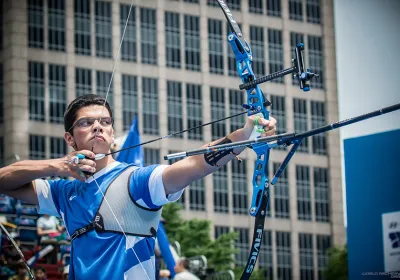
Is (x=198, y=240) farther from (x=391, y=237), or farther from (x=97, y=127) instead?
(x=97, y=127)

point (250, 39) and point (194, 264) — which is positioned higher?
point (250, 39)

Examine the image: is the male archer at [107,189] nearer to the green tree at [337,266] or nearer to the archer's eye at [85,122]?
the archer's eye at [85,122]

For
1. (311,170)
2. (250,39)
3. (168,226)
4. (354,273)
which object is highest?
(250,39)

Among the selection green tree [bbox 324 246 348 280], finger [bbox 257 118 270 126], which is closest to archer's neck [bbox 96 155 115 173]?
finger [bbox 257 118 270 126]

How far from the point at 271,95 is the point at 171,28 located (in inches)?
269

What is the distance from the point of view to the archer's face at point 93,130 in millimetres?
7293

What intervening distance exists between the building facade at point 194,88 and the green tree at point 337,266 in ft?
10.2

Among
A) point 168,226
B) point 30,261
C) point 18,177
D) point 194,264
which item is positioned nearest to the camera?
point 18,177

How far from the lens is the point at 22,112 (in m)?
61.2

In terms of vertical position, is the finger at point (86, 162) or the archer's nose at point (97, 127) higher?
the archer's nose at point (97, 127)

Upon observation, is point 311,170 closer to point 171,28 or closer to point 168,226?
point 171,28

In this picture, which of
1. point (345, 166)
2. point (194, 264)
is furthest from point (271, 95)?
point (345, 166)

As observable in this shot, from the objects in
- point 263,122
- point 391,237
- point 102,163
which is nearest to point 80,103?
point 102,163

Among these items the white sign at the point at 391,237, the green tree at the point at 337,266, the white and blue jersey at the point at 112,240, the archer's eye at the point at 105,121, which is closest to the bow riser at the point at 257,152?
the white and blue jersey at the point at 112,240
